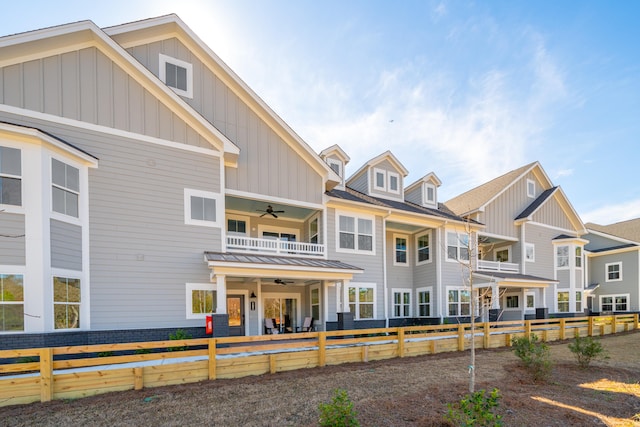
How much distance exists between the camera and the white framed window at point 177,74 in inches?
468

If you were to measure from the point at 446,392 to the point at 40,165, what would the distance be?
36.4 feet

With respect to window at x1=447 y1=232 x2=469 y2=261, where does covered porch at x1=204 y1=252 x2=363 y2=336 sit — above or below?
below

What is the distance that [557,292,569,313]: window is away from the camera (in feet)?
71.3

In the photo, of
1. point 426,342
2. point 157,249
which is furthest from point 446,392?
point 157,249

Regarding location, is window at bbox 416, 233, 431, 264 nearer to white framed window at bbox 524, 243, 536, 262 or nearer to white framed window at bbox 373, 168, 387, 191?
white framed window at bbox 373, 168, 387, 191

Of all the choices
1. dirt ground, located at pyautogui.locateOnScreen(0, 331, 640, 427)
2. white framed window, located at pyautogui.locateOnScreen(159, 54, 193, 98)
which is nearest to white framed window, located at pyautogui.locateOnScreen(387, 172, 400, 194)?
dirt ground, located at pyautogui.locateOnScreen(0, 331, 640, 427)

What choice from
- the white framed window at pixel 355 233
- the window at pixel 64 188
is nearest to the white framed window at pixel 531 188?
the white framed window at pixel 355 233

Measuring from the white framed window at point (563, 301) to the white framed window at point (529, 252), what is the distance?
122 inches

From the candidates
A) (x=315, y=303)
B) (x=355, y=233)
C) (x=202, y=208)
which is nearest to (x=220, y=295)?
(x=202, y=208)

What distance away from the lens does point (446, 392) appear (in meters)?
7.28

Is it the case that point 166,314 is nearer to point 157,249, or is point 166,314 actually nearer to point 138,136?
point 157,249

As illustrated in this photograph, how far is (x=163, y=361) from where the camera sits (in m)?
8.70

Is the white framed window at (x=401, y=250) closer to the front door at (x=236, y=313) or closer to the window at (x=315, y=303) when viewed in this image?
the window at (x=315, y=303)

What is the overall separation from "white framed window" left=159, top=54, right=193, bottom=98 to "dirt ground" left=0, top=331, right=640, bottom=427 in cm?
956
